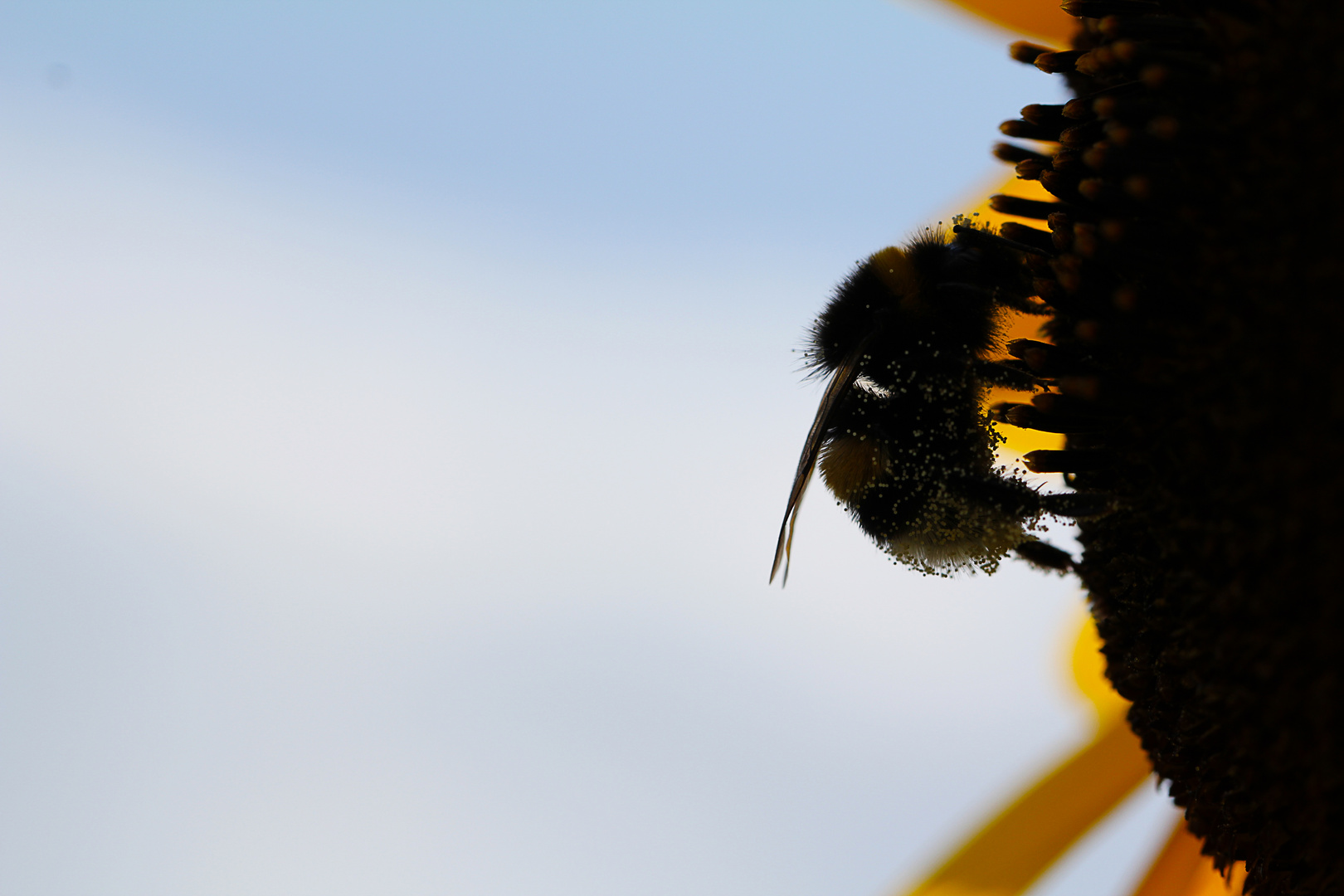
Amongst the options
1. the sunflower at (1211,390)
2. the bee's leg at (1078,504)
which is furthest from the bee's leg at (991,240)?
the bee's leg at (1078,504)

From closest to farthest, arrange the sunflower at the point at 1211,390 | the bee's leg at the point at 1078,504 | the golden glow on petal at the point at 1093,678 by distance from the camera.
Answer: the sunflower at the point at 1211,390, the bee's leg at the point at 1078,504, the golden glow on petal at the point at 1093,678

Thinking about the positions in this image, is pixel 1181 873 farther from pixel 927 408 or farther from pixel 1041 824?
pixel 927 408

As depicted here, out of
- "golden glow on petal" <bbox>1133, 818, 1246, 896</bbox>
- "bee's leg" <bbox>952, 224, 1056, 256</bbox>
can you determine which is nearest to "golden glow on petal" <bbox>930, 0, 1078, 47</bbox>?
"bee's leg" <bbox>952, 224, 1056, 256</bbox>

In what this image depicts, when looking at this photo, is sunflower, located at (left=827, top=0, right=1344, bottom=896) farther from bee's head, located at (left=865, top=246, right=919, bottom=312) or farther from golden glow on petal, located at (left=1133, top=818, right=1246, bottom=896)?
golden glow on petal, located at (left=1133, top=818, right=1246, bottom=896)

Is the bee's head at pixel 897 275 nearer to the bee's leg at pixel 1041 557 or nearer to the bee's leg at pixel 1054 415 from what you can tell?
the bee's leg at pixel 1054 415

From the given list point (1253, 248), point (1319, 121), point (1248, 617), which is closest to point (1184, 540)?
point (1248, 617)

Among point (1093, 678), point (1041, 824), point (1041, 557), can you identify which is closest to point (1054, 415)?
point (1041, 557)
